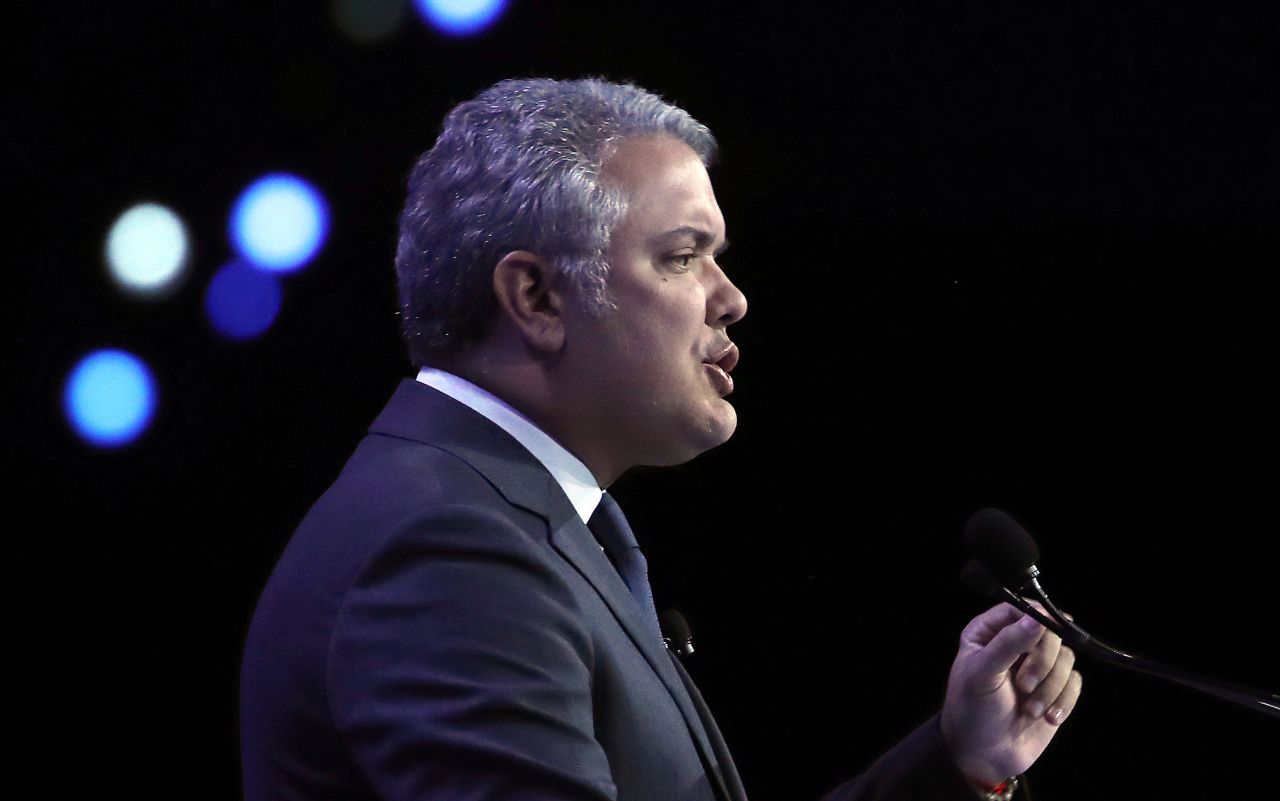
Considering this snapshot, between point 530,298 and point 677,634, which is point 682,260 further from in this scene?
point 677,634

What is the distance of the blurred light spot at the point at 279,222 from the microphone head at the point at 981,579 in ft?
5.28

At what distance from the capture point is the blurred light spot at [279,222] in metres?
2.52

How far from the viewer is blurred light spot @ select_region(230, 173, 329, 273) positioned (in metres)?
2.52

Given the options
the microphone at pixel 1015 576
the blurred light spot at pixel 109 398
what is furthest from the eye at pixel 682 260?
the blurred light spot at pixel 109 398

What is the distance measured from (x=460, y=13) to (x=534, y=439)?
4.61 ft

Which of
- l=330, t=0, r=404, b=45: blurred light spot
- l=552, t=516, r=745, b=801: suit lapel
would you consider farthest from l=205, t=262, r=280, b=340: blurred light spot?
l=552, t=516, r=745, b=801: suit lapel

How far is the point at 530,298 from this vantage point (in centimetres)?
162

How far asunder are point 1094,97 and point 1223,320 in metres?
0.59

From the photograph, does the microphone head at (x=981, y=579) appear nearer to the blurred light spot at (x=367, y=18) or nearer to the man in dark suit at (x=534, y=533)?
the man in dark suit at (x=534, y=533)

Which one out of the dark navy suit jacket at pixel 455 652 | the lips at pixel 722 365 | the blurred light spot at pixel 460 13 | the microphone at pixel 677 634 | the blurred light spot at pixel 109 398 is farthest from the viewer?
the blurred light spot at pixel 460 13

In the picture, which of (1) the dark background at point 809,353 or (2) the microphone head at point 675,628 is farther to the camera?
(1) the dark background at point 809,353

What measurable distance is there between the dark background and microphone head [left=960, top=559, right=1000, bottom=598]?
146cm

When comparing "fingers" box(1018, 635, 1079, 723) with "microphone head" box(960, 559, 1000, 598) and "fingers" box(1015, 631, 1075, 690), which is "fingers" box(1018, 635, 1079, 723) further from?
"microphone head" box(960, 559, 1000, 598)

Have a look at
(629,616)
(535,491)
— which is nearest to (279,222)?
(535,491)
